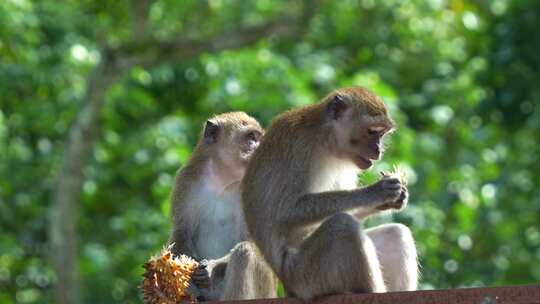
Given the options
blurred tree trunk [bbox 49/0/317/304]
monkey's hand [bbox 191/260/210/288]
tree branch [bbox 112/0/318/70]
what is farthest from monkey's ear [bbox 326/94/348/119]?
tree branch [bbox 112/0/318/70]

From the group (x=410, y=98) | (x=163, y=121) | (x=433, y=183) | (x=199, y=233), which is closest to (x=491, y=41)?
(x=410, y=98)

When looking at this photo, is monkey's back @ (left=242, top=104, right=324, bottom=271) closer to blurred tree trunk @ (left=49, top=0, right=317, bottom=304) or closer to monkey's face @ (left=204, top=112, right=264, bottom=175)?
monkey's face @ (left=204, top=112, right=264, bottom=175)

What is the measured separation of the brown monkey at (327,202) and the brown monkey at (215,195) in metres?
0.93

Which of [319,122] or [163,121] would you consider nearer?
[319,122]

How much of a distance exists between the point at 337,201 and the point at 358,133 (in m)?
0.54

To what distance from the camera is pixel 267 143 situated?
25.4ft

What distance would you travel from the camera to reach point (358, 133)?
7.80 metres

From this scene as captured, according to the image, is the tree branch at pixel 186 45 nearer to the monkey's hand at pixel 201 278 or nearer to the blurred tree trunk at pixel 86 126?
the blurred tree trunk at pixel 86 126

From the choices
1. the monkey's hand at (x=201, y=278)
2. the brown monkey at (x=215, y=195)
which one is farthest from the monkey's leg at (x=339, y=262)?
the brown monkey at (x=215, y=195)

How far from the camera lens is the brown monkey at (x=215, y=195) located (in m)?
8.99

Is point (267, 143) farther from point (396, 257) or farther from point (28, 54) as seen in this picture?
point (28, 54)

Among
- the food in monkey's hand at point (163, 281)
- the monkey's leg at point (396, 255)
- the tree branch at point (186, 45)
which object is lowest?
the food in monkey's hand at point (163, 281)

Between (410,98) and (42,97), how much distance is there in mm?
4702

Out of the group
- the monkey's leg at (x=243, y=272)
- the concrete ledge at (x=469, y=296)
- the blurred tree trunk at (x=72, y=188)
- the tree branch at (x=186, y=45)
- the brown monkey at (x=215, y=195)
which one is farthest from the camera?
the tree branch at (x=186, y=45)
